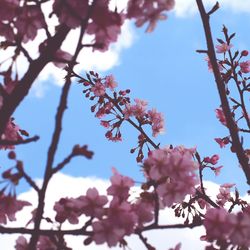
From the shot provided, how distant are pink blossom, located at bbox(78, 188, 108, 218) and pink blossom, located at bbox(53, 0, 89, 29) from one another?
3.31 ft

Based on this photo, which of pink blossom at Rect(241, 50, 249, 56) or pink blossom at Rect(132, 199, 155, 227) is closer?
pink blossom at Rect(132, 199, 155, 227)

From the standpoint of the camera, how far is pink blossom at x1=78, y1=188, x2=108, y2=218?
9.76 ft

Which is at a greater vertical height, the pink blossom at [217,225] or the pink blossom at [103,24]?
the pink blossom at [103,24]

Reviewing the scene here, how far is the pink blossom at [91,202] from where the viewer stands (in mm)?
2975

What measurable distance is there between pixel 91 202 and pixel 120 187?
0.21m

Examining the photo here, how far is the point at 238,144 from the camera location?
11.8ft

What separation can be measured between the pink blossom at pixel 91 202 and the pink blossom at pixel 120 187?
0.33 feet

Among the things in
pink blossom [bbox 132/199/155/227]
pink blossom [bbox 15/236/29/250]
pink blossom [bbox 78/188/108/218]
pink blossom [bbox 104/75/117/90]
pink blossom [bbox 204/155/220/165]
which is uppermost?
pink blossom [bbox 104/75/117/90]

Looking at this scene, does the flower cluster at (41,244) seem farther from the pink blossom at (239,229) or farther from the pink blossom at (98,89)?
the pink blossom at (98,89)

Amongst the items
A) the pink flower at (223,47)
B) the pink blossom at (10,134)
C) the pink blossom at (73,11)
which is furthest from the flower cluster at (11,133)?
the pink flower at (223,47)

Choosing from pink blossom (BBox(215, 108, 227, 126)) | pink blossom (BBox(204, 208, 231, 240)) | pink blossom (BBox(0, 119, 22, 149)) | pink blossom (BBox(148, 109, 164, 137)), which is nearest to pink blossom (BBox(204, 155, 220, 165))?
pink blossom (BBox(215, 108, 227, 126))

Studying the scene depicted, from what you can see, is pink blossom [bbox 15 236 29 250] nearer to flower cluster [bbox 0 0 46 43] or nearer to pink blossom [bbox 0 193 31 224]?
pink blossom [bbox 0 193 31 224]

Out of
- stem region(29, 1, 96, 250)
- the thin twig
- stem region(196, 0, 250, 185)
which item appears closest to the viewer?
stem region(29, 1, 96, 250)

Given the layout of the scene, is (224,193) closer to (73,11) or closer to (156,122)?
(156,122)
